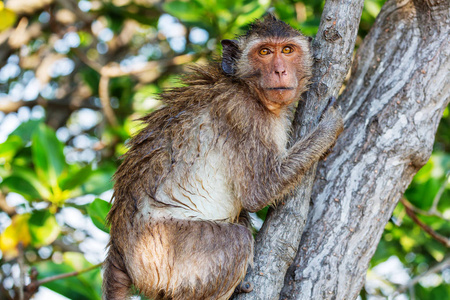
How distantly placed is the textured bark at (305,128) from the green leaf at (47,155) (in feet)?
9.38

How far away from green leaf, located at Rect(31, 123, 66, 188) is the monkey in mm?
1710

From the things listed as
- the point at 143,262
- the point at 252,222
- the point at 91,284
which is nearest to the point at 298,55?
the point at 252,222

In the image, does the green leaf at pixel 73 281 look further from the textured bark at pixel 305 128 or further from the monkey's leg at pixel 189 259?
the textured bark at pixel 305 128

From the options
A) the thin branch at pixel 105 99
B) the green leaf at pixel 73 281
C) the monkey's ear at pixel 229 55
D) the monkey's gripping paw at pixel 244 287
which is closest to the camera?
the monkey's gripping paw at pixel 244 287

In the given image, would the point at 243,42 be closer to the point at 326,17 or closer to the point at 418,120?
the point at 326,17

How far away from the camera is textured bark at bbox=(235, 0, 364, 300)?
3582mm

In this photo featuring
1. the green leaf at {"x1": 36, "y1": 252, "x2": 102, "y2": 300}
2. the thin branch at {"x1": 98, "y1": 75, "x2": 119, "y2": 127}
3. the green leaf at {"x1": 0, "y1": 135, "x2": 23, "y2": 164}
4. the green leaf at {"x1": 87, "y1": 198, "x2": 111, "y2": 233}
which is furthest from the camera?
the thin branch at {"x1": 98, "y1": 75, "x2": 119, "y2": 127}

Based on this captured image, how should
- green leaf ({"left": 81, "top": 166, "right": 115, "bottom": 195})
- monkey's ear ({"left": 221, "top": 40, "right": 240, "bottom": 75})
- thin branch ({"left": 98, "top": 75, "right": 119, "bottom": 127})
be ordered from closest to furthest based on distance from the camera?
monkey's ear ({"left": 221, "top": 40, "right": 240, "bottom": 75}), green leaf ({"left": 81, "top": 166, "right": 115, "bottom": 195}), thin branch ({"left": 98, "top": 75, "right": 119, "bottom": 127})

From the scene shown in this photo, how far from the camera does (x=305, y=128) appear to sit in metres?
4.02

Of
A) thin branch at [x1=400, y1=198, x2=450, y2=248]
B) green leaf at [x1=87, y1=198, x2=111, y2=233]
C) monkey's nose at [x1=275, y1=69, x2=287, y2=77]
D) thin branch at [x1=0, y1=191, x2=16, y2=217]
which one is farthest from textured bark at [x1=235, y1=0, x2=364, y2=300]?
thin branch at [x1=0, y1=191, x2=16, y2=217]

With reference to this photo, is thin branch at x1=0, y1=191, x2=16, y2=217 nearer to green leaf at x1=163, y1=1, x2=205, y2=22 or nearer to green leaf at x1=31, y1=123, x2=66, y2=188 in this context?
green leaf at x1=31, y1=123, x2=66, y2=188

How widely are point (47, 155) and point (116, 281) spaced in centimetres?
235

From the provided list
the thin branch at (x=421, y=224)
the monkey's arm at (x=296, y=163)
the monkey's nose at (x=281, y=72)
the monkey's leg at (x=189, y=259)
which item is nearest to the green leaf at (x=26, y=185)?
the monkey's leg at (x=189, y=259)

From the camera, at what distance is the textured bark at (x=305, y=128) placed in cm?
358
